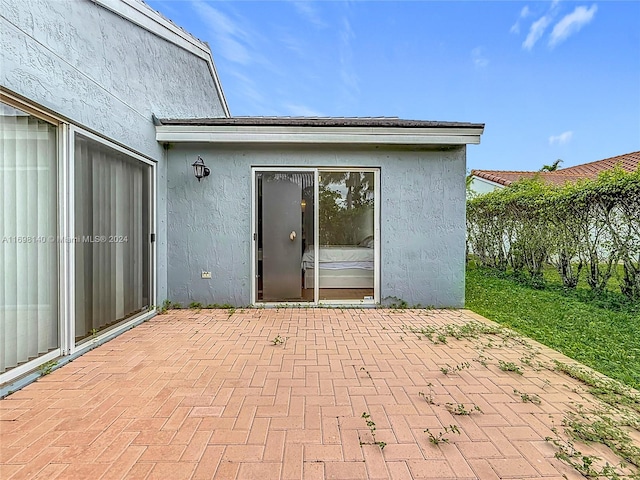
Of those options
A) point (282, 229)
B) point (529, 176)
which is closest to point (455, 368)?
point (282, 229)

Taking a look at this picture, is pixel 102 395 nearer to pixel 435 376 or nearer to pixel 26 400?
pixel 26 400

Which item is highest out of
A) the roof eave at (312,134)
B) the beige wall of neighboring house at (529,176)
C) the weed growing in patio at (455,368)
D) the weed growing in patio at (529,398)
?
the beige wall of neighboring house at (529,176)

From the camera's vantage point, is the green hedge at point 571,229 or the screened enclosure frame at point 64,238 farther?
the green hedge at point 571,229

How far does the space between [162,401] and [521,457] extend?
270 cm

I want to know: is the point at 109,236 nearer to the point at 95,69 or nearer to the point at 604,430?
the point at 95,69

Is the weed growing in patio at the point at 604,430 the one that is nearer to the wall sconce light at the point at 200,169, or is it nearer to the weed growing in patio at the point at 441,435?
the weed growing in patio at the point at 441,435

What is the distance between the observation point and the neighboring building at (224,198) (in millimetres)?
3965

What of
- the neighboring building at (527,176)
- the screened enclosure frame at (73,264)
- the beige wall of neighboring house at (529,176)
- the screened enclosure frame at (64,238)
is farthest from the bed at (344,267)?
the neighboring building at (527,176)

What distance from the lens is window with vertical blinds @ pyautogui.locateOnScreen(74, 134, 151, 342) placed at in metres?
3.75

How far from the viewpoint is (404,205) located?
19.4 ft

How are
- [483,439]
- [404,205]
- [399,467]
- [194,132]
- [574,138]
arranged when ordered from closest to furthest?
[399,467] < [483,439] < [194,132] < [404,205] < [574,138]

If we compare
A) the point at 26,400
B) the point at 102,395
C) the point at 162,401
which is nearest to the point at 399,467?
the point at 162,401

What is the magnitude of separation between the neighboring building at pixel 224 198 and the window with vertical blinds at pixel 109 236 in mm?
22

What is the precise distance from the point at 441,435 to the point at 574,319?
14.1 ft
